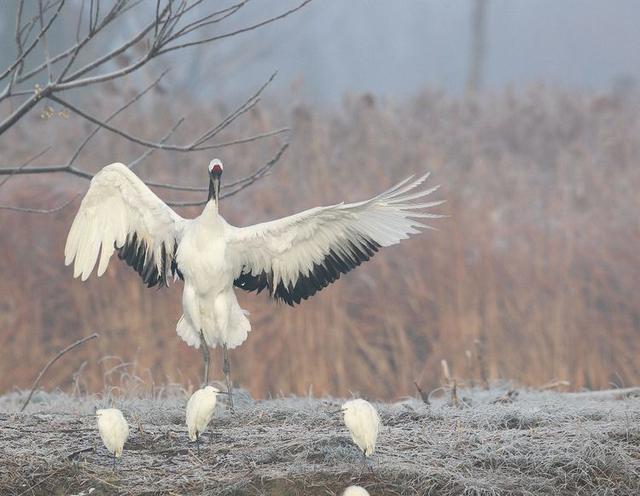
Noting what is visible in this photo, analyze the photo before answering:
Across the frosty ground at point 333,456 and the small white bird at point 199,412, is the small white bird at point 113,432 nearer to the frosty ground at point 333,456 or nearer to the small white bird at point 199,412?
the frosty ground at point 333,456

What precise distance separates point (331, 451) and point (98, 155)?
24.6ft

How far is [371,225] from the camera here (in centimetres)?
496

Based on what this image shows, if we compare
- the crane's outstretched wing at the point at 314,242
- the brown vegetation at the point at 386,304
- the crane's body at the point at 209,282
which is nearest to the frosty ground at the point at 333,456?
the crane's body at the point at 209,282

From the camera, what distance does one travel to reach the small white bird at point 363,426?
4.03m

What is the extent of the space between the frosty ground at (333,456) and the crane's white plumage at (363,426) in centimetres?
18

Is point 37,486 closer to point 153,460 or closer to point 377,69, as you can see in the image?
point 153,460

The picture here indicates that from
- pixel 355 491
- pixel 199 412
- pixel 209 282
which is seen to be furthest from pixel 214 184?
pixel 355 491

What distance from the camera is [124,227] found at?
17.1 feet

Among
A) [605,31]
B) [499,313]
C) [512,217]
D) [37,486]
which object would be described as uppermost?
[605,31]

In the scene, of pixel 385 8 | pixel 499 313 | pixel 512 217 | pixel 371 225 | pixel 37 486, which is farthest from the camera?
pixel 385 8

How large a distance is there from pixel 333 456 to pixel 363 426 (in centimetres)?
33

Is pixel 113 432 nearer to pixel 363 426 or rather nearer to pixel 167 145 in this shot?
pixel 363 426

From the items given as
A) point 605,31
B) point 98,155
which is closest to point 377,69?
point 605,31

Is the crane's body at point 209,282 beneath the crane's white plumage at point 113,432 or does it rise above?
above
